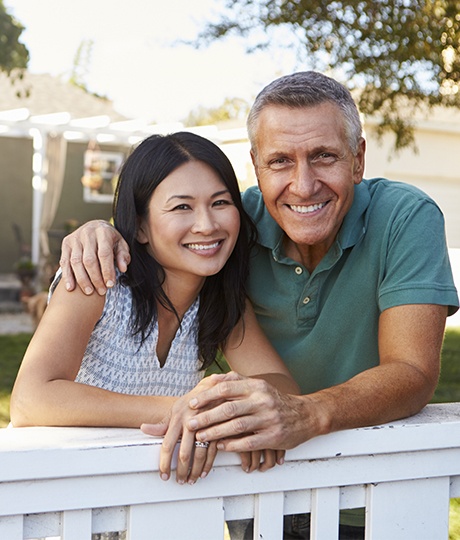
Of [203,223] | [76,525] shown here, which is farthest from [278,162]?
[76,525]

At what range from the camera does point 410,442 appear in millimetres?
1629

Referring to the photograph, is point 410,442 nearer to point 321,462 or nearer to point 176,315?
point 321,462

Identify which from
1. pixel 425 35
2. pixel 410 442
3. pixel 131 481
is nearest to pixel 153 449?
pixel 131 481

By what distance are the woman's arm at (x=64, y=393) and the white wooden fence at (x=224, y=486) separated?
20 cm

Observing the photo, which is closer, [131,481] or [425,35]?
[131,481]

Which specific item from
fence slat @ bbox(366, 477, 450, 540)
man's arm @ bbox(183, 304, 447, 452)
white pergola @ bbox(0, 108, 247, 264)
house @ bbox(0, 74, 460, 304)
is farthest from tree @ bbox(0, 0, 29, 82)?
fence slat @ bbox(366, 477, 450, 540)

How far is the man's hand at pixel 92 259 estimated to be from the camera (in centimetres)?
205

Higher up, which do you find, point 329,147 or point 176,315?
point 329,147

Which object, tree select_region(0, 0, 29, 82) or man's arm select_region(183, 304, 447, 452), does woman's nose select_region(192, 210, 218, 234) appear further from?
tree select_region(0, 0, 29, 82)

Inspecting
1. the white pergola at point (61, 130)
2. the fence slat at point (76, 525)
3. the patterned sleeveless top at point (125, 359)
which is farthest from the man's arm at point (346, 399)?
the white pergola at point (61, 130)

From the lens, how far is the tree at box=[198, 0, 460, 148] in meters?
5.62

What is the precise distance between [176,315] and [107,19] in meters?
48.8

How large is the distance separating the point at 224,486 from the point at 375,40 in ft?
16.3

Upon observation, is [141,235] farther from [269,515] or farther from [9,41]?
[9,41]
